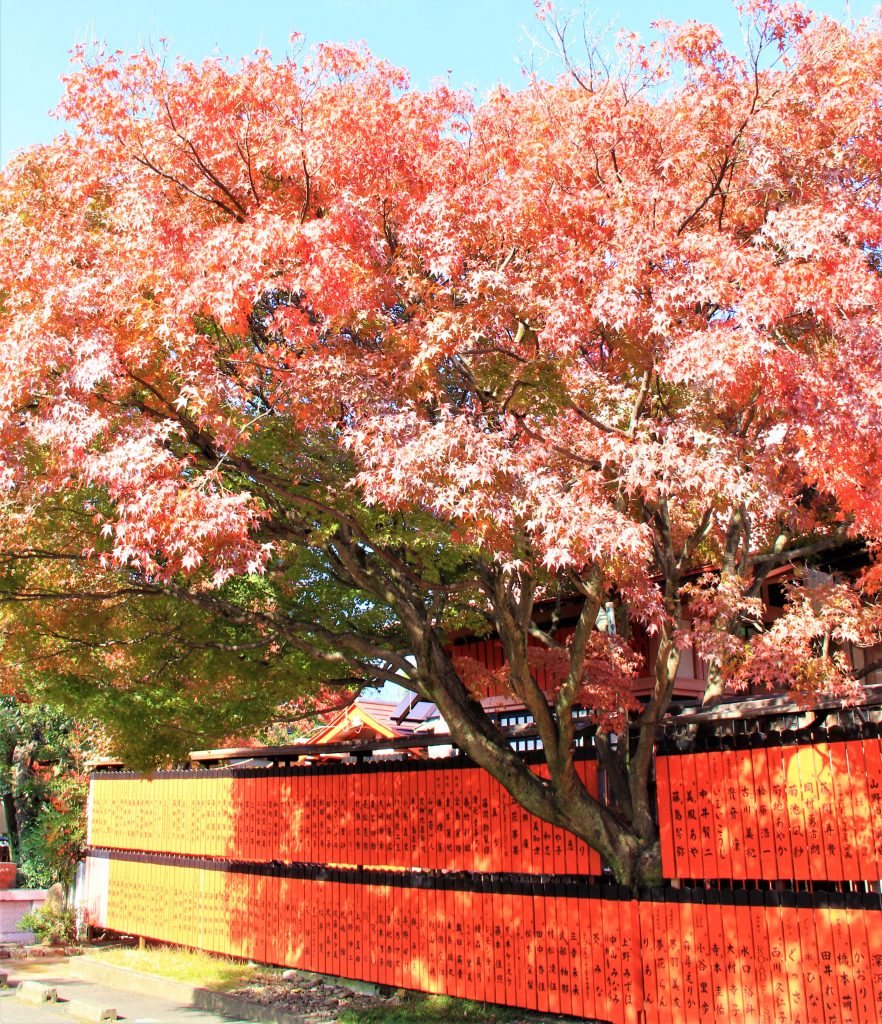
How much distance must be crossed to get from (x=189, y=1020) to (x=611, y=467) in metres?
9.08

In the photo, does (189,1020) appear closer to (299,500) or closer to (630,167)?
(299,500)

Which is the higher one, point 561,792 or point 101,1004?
point 561,792

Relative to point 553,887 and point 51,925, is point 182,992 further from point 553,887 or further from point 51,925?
point 51,925

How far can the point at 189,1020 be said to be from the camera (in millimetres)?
12430

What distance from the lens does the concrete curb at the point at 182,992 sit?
39.6ft

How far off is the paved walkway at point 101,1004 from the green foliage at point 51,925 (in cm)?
315

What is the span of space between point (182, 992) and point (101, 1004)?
1094mm

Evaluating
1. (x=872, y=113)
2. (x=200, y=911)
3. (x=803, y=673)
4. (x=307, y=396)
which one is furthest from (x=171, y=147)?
(x=200, y=911)

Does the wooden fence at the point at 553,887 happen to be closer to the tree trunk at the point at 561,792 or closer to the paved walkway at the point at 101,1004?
the tree trunk at the point at 561,792

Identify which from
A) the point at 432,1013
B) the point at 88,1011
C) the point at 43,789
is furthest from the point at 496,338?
the point at 43,789

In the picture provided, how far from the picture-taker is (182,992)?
13883 millimetres

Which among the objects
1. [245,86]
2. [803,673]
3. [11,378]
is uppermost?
[245,86]

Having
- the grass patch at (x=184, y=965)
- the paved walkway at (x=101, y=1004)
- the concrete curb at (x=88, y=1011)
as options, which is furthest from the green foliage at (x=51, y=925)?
the concrete curb at (x=88, y=1011)

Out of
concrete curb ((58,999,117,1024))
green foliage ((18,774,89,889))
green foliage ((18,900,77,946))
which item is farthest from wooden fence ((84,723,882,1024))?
green foliage ((18,774,89,889))
